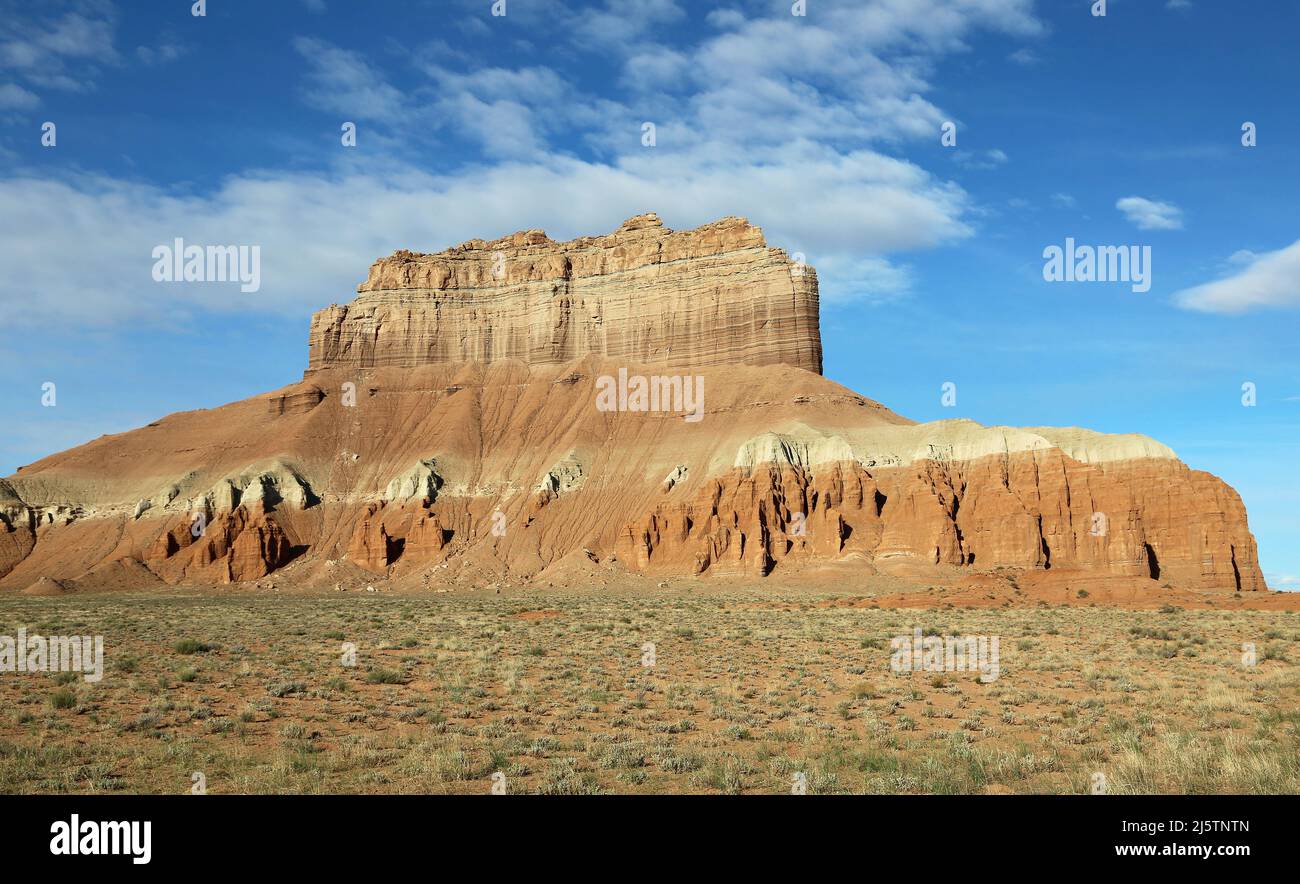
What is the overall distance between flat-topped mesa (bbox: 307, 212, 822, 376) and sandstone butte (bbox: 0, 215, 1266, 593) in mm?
312

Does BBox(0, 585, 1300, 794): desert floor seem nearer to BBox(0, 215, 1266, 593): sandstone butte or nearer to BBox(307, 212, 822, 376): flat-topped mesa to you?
BBox(0, 215, 1266, 593): sandstone butte

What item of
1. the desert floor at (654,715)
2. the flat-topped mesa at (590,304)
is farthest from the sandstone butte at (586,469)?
the desert floor at (654,715)

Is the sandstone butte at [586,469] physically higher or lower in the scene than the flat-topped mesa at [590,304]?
lower

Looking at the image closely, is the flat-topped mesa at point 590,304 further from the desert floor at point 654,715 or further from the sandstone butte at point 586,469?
the desert floor at point 654,715

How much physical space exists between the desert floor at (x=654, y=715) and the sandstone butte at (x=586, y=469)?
35017mm

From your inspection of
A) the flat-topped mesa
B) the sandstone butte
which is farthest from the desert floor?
the flat-topped mesa

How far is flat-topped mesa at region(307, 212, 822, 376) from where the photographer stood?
10200cm

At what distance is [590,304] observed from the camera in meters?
110

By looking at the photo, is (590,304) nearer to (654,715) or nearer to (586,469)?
(586,469)

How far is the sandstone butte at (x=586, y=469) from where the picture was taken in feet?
222

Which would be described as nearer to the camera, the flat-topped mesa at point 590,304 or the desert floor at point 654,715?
the desert floor at point 654,715
